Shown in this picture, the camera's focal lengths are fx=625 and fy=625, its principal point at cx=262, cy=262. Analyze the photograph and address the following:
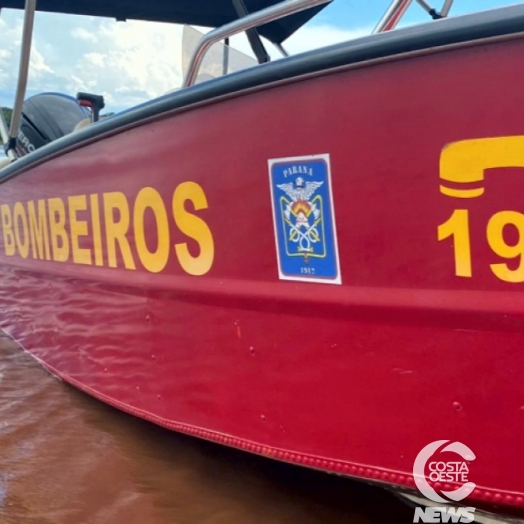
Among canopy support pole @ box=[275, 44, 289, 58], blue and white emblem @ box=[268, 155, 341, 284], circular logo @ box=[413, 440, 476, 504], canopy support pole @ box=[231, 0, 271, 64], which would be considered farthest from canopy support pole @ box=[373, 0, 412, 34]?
canopy support pole @ box=[275, 44, 289, 58]

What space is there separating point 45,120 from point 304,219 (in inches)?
98.4

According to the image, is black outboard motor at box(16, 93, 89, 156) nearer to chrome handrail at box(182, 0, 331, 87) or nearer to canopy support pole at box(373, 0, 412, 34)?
chrome handrail at box(182, 0, 331, 87)

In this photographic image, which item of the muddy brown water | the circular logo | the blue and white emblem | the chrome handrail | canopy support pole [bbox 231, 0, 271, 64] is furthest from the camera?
canopy support pole [bbox 231, 0, 271, 64]

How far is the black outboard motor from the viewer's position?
3.54 m

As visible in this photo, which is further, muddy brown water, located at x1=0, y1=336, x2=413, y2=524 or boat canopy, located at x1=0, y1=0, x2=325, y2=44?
boat canopy, located at x1=0, y1=0, x2=325, y2=44

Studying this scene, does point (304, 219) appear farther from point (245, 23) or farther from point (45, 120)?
point (45, 120)

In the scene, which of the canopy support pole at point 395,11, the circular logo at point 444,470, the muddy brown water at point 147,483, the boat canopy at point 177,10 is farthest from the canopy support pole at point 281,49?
the circular logo at point 444,470

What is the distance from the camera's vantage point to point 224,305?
184 centimetres

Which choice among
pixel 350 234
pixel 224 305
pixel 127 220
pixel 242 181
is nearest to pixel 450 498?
pixel 350 234

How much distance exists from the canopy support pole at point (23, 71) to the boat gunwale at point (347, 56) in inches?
37.1

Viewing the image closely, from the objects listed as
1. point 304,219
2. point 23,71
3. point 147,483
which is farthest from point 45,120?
point 304,219

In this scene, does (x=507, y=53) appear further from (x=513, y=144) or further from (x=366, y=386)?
(x=366, y=386)

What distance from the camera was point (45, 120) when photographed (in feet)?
11.8

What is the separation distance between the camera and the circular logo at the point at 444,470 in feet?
4.76
